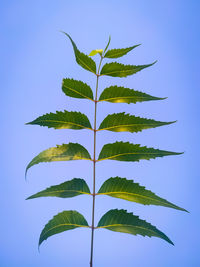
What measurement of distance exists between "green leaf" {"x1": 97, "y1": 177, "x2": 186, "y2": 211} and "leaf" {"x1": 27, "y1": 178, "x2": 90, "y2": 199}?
128mm

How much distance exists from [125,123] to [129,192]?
50 centimetres

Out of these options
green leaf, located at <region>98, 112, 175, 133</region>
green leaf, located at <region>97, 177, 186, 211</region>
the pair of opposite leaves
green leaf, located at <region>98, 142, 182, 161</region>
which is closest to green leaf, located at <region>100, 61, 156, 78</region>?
the pair of opposite leaves

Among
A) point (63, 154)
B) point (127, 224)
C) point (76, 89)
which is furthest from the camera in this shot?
point (76, 89)

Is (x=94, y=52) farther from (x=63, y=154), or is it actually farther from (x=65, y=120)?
(x=63, y=154)

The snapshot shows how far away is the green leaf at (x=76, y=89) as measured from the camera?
208 cm

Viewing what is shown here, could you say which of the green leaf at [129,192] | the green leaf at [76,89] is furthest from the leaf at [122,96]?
the green leaf at [129,192]

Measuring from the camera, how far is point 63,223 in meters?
1.84

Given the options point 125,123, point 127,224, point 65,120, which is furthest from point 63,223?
point 125,123

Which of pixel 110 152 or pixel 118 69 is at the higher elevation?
pixel 118 69

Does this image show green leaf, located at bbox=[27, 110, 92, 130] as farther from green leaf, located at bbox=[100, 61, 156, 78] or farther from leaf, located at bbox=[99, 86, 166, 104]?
green leaf, located at bbox=[100, 61, 156, 78]

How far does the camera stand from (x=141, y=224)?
1.78 m

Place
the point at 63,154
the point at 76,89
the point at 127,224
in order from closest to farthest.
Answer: the point at 127,224 → the point at 63,154 → the point at 76,89

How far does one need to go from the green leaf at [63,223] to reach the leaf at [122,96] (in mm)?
890

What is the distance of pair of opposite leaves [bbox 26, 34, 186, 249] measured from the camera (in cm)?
181
